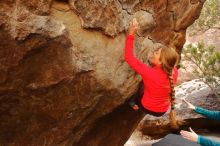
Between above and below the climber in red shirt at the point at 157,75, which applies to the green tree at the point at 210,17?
below

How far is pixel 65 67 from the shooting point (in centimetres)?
618

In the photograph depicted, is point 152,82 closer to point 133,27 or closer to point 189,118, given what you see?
point 133,27

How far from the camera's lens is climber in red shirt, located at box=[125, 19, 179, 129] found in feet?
20.1

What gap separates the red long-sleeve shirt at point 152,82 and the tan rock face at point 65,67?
594mm

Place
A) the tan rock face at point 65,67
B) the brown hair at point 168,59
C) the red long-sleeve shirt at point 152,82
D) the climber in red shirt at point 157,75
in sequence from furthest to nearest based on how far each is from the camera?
the red long-sleeve shirt at point 152,82, the climber in red shirt at point 157,75, the brown hair at point 168,59, the tan rock face at point 65,67

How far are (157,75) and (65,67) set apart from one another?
1591 mm

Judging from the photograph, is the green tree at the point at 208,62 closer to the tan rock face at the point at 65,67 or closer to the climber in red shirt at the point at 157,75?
the tan rock face at the point at 65,67

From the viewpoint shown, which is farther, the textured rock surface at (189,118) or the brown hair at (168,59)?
the textured rock surface at (189,118)

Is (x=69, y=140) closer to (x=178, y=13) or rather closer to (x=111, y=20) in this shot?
(x=111, y=20)

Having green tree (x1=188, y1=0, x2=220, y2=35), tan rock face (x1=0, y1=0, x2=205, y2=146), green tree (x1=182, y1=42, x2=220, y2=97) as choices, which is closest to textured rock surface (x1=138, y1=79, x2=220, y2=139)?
green tree (x1=182, y1=42, x2=220, y2=97)

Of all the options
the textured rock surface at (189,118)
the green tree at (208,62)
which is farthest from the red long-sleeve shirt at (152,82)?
the textured rock surface at (189,118)

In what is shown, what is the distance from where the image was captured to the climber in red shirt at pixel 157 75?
612cm

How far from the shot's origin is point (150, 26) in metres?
7.60

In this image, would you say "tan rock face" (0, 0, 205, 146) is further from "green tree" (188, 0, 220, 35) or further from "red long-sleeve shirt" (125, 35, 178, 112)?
"green tree" (188, 0, 220, 35)
